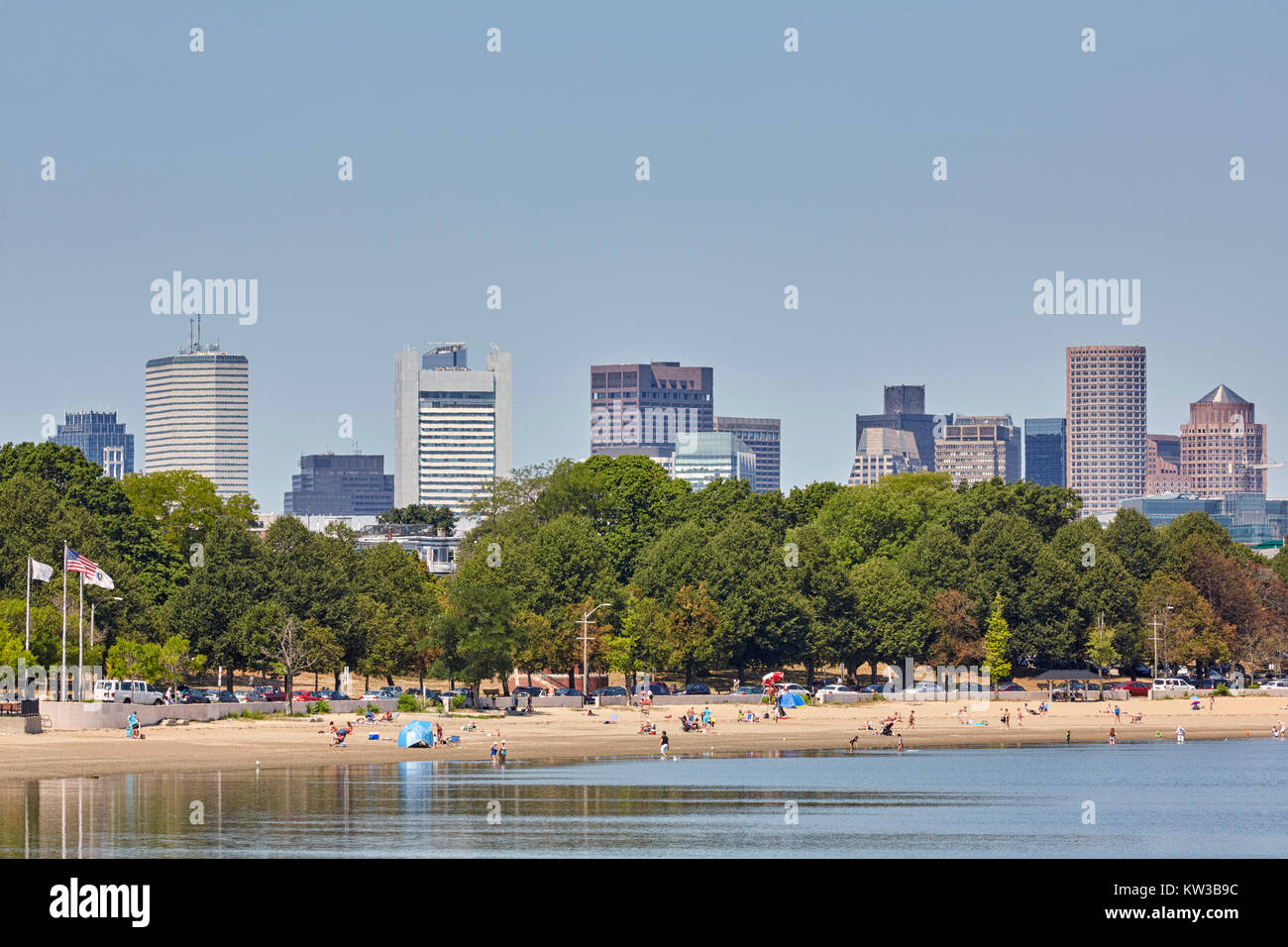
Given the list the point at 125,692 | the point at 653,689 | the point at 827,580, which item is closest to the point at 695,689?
the point at 653,689

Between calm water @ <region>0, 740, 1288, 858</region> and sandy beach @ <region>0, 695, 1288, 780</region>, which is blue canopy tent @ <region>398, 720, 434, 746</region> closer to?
sandy beach @ <region>0, 695, 1288, 780</region>

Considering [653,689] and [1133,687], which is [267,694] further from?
[1133,687]

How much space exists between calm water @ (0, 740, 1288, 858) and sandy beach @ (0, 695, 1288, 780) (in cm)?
315

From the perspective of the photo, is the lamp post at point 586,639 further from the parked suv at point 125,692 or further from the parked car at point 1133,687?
the parked car at point 1133,687

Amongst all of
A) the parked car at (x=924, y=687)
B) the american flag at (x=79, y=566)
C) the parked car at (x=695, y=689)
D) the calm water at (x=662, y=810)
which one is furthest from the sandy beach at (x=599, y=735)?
the american flag at (x=79, y=566)

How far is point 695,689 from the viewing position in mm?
114312

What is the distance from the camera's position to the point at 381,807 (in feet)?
189

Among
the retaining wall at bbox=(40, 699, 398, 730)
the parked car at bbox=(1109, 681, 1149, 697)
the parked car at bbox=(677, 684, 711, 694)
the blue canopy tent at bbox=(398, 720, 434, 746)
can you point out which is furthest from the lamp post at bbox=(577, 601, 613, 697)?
the parked car at bbox=(1109, 681, 1149, 697)

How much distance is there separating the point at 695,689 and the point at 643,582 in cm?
1049
